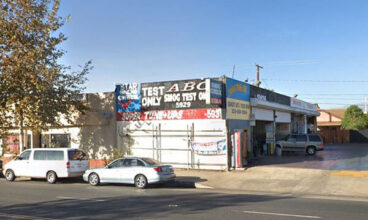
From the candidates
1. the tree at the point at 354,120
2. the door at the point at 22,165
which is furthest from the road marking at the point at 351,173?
the tree at the point at 354,120

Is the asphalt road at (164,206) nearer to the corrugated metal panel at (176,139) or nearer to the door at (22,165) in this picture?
the door at (22,165)

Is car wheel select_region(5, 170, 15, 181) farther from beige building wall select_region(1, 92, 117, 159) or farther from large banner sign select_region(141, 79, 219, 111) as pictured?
large banner sign select_region(141, 79, 219, 111)

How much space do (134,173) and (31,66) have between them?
Answer: 9.76 meters

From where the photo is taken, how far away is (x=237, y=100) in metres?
22.9

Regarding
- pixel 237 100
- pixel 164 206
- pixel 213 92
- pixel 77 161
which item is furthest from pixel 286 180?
pixel 77 161

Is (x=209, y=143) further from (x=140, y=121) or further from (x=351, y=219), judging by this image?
(x=351, y=219)

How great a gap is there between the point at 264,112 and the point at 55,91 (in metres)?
14.8

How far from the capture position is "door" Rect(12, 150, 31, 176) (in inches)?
762

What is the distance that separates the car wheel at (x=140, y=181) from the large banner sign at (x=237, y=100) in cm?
710

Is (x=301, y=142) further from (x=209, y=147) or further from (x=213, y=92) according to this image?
(x=213, y=92)

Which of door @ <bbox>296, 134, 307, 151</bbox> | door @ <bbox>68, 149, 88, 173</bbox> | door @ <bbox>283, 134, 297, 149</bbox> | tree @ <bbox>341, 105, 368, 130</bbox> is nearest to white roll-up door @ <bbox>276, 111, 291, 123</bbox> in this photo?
door @ <bbox>283, 134, 297, 149</bbox>

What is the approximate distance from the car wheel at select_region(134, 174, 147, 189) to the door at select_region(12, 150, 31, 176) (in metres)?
6.59

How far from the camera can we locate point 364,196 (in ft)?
45.0

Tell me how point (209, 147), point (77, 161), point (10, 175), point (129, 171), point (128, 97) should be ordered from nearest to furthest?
point (129, 171) → point (77, 161) → point (10, 175) → point (209, 147) → point (128, 97)
